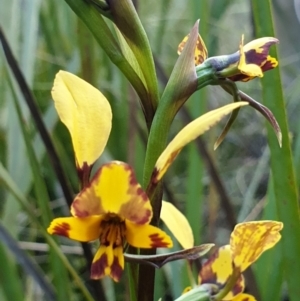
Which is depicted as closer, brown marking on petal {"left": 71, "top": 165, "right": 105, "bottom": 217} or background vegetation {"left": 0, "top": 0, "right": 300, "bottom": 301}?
brown marking on petal {"left": 71, "top": 165, "right": 105, "bottom": 217}

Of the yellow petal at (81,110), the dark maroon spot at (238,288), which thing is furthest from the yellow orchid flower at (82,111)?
the dark maroon spot at (238,288)

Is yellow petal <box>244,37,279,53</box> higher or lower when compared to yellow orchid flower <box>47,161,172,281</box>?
higher

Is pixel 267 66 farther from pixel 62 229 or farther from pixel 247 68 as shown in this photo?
pixel 62 229

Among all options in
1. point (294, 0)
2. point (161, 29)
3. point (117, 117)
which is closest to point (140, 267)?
point (117, 117)

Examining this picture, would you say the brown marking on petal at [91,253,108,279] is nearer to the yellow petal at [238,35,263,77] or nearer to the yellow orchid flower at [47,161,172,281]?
the yellow orchid flower at [47,161,172,281]

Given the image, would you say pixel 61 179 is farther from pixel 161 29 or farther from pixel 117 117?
pixel 161 29

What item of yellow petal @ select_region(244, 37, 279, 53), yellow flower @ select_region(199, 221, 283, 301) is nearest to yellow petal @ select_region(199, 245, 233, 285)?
yellow flower @ select_region(199, 221, 283, 301)

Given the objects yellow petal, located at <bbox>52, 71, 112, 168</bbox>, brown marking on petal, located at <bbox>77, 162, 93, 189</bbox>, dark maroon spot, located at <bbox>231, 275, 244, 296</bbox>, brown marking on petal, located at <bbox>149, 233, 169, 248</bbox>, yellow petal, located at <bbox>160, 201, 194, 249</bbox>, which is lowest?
dark maroon spot, located at <bbox>231, 275, 244, 296</bbox>
